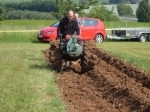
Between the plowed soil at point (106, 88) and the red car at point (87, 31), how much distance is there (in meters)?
12.0

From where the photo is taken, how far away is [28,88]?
33.9ft

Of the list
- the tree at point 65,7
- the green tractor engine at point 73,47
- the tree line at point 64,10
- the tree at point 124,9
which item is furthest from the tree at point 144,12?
the green tractor engine at point 73,47

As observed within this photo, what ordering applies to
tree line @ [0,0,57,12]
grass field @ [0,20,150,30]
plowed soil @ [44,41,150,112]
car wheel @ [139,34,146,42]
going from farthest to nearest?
tree line @ [0,0,57,12]
grass field @ [0,20,150,30]
car wheel @ [139,34,146,42]
plowed soil @ [44,41,150,112]

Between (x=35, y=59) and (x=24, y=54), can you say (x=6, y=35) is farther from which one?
(x=35, y=59)

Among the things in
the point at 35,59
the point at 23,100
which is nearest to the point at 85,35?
the point at 35,59

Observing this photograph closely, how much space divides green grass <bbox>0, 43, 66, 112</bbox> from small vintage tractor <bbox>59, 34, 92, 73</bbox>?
71 centimetres

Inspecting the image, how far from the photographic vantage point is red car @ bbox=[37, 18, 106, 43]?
26597mm

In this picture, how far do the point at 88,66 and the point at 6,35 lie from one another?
17.3 metres

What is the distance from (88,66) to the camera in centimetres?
1337

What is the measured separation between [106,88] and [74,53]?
2.81 metres

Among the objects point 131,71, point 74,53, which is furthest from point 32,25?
point 131,71

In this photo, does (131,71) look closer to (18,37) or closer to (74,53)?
(74,53)

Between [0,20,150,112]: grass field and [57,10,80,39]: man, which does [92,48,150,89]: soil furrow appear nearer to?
[0,20,150,112]: grass field

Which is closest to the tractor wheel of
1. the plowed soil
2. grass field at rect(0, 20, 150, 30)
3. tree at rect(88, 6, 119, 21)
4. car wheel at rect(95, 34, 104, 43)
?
the plowed soil
